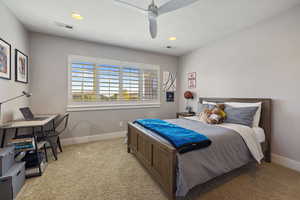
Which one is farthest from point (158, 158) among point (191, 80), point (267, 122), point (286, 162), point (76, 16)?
point (191, 80)

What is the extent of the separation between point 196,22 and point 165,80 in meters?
2.12

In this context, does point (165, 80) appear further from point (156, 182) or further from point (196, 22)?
point (156, 182)

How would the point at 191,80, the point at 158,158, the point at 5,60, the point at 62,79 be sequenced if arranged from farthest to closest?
1. the point at 191,80
2. the point at 62,79
3. the point at 5,60
4. the point at 158,158

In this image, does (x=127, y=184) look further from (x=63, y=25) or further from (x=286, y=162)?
(x=63, y=25)

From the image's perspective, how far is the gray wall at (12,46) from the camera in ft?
6.49

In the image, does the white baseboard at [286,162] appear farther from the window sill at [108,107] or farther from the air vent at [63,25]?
the air vent at [63,25]

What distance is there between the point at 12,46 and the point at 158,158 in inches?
119

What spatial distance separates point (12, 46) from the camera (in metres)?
2.21

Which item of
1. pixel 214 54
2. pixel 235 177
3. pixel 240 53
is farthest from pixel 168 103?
pixel 235 177

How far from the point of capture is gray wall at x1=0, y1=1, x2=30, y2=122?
1.98m

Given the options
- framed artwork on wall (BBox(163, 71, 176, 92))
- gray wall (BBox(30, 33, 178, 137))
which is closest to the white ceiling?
gray wall (BBox(30, 33, 178, 137))

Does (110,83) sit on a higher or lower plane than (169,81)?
lower

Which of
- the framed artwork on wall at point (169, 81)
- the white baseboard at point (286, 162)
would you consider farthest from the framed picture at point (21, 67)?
the white baseboard at point (286, 162)

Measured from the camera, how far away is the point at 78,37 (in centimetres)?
307
